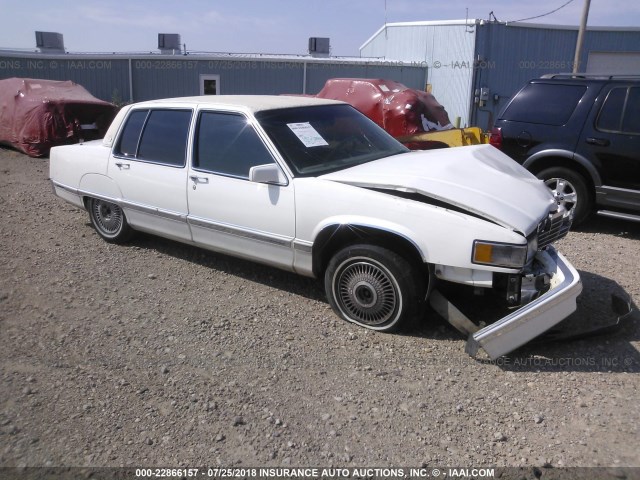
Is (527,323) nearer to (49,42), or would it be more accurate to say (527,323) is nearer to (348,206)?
(348,206)

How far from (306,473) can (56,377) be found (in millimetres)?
1801

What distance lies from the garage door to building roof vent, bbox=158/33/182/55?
1490cm

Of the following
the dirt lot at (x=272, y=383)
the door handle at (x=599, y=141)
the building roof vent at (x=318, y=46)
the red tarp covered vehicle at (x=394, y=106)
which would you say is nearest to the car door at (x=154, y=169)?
the dirt lot at (x=272, y=383)

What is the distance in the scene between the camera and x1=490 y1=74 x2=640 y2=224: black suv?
253 inches

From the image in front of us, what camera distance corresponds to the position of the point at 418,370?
3.67m

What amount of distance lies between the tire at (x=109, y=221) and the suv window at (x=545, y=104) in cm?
485

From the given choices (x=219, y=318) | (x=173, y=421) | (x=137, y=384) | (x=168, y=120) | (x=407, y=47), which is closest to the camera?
(x=173, y=421)

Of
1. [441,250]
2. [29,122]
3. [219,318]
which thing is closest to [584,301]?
[441,250]

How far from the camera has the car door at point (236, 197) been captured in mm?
4411

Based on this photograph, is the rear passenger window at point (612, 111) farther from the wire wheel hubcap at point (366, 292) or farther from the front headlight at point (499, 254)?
the wire wheel hubcap at point (366, 292)

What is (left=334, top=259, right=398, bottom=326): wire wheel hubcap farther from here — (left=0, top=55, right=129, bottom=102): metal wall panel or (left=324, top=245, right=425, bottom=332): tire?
(left=0, top=55, right=129, bottom=102): metal wall panel

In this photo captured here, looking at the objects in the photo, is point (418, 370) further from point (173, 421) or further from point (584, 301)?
point (584, 301)

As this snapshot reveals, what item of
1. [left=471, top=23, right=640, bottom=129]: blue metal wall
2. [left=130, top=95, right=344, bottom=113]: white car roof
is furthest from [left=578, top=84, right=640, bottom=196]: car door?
[left=471, top=23, right=640, bottom=129]: blue metal wall

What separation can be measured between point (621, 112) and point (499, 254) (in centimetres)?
408
